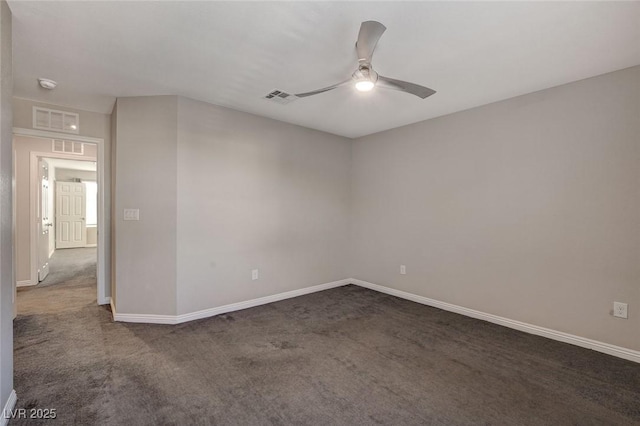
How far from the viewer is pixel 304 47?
221cm

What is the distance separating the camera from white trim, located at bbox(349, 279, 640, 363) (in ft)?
8.23

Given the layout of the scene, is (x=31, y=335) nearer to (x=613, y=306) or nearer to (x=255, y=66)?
(x=255, y=66)

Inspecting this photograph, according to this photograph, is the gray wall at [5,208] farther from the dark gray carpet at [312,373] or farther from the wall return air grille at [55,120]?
the wall return air grille at [55,120]

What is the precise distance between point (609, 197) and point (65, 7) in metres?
4.30

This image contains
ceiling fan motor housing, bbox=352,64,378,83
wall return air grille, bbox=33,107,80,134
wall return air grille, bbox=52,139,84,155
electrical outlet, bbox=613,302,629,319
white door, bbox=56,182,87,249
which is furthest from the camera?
white door, bbox=56,182,87,249

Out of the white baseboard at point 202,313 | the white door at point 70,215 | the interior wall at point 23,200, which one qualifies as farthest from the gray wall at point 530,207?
the white door at point 70,215

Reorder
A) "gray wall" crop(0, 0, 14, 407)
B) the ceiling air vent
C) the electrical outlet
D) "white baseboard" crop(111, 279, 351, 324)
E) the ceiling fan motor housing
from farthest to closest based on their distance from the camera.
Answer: "white baseboard" crop(111, 279, 351, 324) < the ceiling air vent < the electrical outlet < the ceiling fan motor housing < "gray wall" crop(0, 0, 14, 407)

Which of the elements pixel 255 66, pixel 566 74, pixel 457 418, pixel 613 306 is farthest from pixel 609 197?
pixel 255 66

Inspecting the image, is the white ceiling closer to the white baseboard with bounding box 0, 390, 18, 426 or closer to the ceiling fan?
the ceiling fan

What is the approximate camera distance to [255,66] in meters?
2.52

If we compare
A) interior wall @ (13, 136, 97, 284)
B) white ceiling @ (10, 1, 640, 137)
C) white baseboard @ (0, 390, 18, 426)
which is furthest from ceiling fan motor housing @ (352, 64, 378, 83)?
interior wall @ (13, 136, 97, 284)

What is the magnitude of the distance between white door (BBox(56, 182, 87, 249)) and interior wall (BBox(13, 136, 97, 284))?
4819 mm

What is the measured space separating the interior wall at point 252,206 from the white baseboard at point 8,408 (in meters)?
1.44

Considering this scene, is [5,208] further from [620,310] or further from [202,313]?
[620,310]
